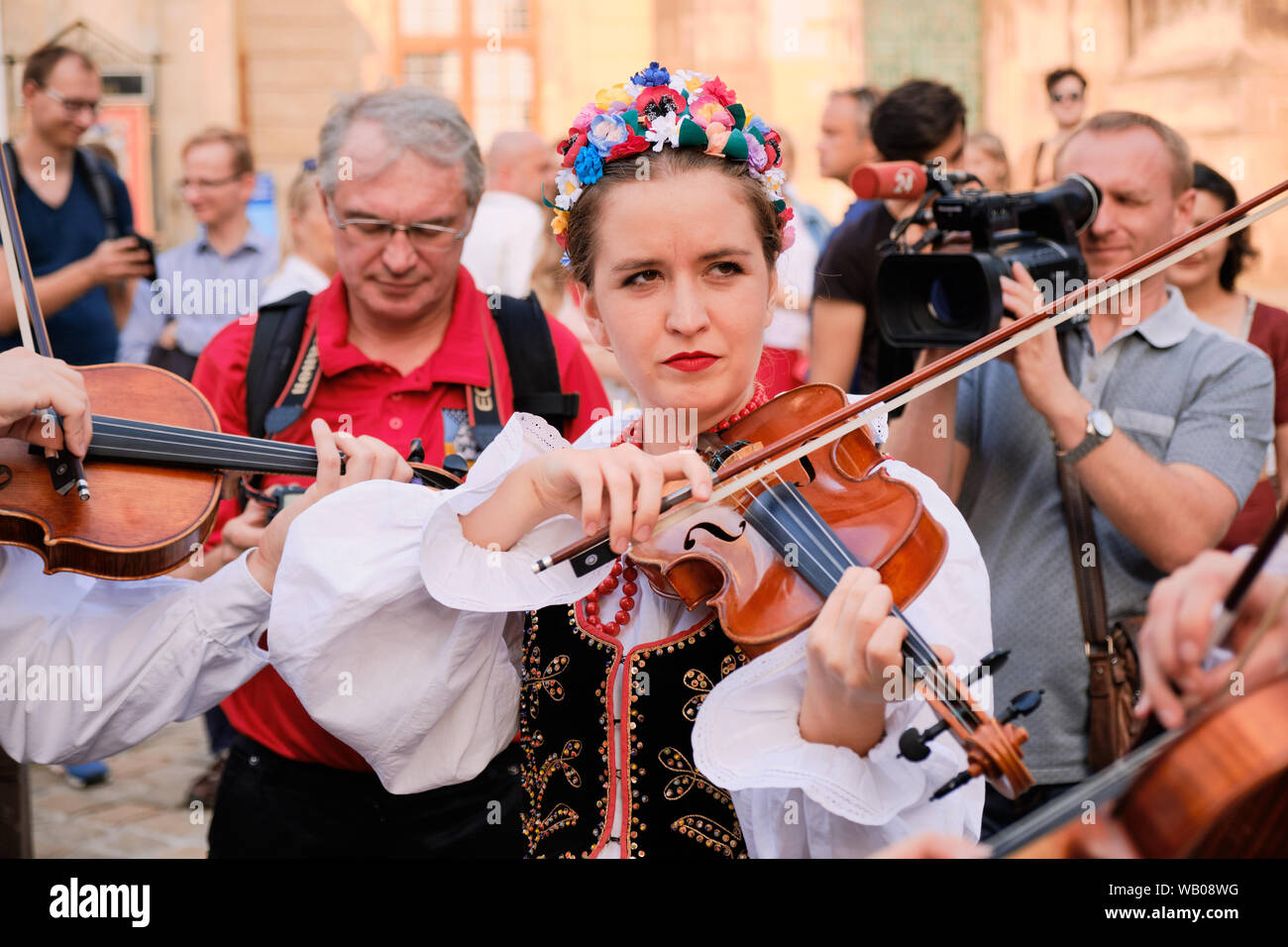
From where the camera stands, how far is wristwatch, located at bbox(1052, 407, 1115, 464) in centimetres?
220

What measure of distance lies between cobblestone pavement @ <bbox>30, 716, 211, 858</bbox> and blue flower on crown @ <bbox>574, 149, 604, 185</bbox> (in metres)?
2.59

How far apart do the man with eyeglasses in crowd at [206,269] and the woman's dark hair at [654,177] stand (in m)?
3.00

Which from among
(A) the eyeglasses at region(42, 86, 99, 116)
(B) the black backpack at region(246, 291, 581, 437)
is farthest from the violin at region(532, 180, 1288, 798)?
(A) the eyeglasses at region(42, 86, 99, 116)

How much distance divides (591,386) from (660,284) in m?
0.86

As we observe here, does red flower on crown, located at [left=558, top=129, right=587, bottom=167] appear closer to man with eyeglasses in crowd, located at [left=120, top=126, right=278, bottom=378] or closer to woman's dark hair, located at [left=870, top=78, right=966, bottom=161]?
woman's dark hair, located at [left=870, top=78, right=966, bottom=161]

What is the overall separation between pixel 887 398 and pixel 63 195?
3224mm

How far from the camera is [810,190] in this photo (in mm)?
9266

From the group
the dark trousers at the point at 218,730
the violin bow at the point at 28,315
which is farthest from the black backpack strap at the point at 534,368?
the dark trousers at the point at 218,730

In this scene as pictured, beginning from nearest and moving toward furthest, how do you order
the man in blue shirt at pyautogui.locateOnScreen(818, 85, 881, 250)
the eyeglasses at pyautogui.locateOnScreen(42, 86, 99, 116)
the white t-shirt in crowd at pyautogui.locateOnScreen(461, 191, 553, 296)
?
the eyeglasses at pyautogui.locateOnScreen(42, 86, 99, 116)
the man in blue shirt at pyautogui.locateOnScreen(818, 85, 881, 250)
the white t-shirt in crowd at pyautogui.locateOnScreen(461, 191, 553, 296)

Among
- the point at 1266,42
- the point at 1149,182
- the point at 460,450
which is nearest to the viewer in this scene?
the point at 460,450
